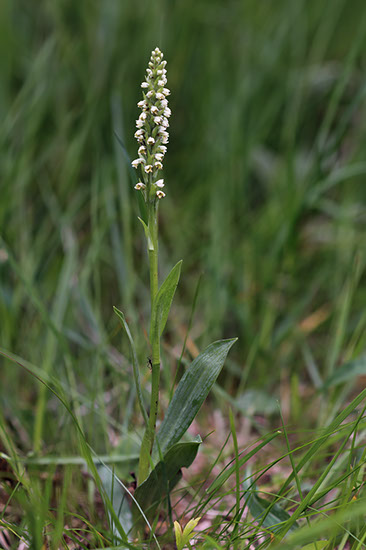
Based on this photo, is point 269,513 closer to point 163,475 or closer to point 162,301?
point 163,475

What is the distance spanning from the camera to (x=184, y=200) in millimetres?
2639

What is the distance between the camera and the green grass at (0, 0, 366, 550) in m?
1.35

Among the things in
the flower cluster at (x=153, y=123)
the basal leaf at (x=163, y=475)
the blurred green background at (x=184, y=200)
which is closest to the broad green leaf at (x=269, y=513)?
the basal leaf at (x=163, y=475)

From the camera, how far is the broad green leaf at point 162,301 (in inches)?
42.3

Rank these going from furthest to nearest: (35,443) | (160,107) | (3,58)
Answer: (3,58), (35,443), (160,107)

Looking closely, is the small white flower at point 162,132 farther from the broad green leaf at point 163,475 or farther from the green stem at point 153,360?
the broad green leaf at point 163,475

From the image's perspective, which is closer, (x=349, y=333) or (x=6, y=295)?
(x=6, y=295)

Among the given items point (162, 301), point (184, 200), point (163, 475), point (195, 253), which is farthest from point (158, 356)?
point (184, 200)

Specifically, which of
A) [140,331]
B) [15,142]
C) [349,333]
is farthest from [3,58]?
[349,333]

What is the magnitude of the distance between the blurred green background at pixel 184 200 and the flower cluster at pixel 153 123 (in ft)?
1.38

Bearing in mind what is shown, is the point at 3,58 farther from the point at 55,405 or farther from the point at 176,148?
the point at 55,405

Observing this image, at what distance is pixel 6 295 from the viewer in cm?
189

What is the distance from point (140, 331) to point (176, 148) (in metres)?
1.44

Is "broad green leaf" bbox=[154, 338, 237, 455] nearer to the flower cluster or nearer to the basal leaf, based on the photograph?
the basal leaf
